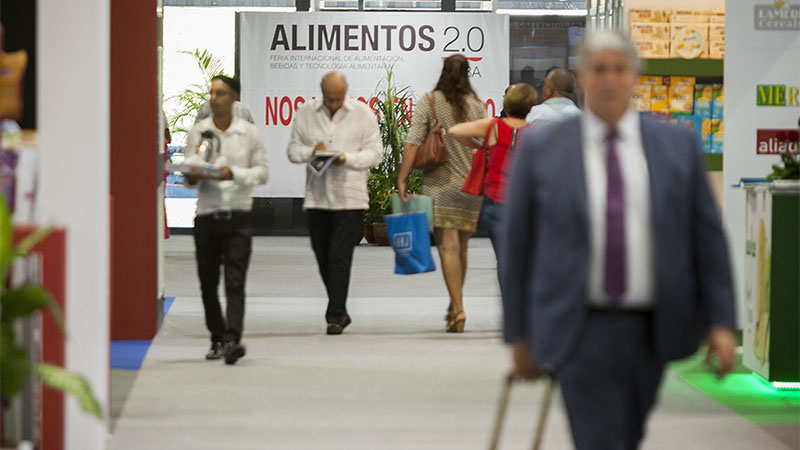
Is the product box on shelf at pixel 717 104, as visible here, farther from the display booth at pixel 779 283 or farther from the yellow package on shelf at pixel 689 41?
the display booth at pixel 779 283

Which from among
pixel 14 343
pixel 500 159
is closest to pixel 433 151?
pixel 500 159

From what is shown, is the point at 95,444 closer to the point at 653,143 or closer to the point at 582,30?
the point at 653,143

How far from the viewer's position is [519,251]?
10.4 feet

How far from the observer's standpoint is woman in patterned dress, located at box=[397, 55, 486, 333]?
852 cm

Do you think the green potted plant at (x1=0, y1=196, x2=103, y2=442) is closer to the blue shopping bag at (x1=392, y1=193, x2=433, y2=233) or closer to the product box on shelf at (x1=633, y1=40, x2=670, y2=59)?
the blue shopping bag at (x1=392, y1=193, x2=433, y2=233)

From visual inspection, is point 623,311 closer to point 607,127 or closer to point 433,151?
point 607,127

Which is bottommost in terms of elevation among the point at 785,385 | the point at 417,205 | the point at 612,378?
the point at 785,385

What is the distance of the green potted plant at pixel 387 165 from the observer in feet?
50.0

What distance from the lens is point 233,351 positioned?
7250 mm

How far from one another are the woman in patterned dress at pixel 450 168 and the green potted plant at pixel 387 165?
6.41m

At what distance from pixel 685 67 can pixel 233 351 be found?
11.3 ft

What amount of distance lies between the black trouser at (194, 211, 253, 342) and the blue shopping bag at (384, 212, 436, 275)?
161 centimetres

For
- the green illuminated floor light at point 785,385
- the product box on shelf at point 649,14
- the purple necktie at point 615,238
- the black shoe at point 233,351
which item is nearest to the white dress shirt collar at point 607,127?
the purple necktie at point 615,238

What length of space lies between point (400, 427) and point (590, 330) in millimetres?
2715
